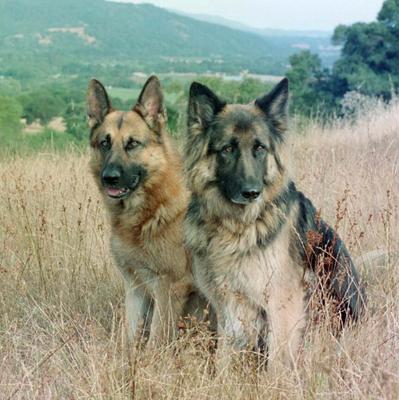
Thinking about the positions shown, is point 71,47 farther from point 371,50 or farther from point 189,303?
point 189,303

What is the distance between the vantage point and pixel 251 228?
3.76 meters

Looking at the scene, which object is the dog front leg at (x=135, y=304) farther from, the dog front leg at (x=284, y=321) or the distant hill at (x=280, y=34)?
the distant hill at (x=280, y=34)

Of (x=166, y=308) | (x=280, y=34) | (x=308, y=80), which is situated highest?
(x=166, y=308)

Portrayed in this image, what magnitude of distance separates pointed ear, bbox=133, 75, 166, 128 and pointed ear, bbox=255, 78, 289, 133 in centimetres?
96

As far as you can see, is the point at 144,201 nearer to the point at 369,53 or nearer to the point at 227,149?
the point at 227,149

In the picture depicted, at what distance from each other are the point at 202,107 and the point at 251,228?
751 mm

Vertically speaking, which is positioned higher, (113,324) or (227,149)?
(227,149)

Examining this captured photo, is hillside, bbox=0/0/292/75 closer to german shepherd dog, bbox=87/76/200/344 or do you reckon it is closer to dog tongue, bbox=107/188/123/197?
german shepherd dog, bbox=87/76/200/344

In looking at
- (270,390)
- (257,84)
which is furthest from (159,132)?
(257,84)

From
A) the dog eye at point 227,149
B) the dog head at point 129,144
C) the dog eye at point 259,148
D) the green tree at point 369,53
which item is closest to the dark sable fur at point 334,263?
the dog eye at point 259,148

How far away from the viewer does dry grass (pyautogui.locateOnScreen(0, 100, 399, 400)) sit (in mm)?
3174

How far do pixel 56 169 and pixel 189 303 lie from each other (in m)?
4.55

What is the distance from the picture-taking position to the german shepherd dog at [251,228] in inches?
143

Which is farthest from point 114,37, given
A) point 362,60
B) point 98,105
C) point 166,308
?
point 166,308
